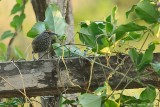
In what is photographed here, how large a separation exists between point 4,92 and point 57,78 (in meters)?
0.11

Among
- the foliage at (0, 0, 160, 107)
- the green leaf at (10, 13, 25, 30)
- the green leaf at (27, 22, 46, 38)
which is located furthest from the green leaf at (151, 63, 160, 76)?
the green leaf at (10, 13, 25, 30)

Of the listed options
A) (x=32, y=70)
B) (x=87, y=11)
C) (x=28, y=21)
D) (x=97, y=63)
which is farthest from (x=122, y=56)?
(x=87, y=11)

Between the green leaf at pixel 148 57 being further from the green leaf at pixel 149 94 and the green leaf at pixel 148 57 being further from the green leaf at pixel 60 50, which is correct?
the green leaf at pixel 60 50

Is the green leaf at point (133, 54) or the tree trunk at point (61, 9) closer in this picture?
the green leaf at point (133, 54)

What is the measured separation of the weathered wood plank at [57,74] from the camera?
0.89 metres

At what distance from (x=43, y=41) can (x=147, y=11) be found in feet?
0.74

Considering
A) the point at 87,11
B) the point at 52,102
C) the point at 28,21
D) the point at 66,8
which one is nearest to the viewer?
the point at 52,102

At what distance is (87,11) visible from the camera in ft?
11.3

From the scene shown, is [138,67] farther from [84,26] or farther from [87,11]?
[87,11]

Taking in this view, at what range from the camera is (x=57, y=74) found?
34.9 inches

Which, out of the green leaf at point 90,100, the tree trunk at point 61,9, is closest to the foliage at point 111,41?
the green leaf at point 90,100

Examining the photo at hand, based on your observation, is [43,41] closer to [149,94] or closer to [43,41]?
[43,41]

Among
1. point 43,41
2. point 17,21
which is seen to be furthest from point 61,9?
point 43,41

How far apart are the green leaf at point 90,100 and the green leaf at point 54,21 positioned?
166 mm
